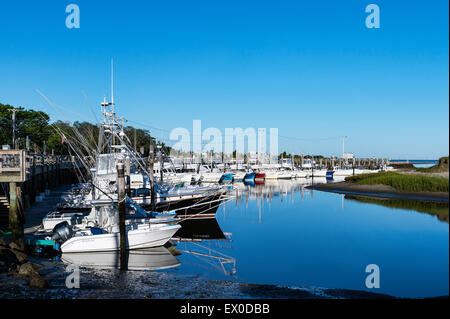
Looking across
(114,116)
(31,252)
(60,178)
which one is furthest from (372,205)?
(60,178)

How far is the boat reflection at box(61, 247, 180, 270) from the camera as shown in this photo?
21.6m

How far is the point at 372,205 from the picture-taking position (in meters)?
47.8

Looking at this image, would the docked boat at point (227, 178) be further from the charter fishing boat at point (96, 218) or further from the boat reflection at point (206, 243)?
the charter fishing boat at point (96, 218)

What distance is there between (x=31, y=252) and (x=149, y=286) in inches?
373

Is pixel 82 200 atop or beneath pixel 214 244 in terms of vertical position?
atop

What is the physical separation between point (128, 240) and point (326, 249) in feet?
41.4

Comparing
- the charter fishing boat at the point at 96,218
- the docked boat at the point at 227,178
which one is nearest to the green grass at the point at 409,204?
the charter fishing boat at the point at 96,218

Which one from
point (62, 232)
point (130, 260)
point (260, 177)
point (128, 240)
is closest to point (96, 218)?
point (62, 232)

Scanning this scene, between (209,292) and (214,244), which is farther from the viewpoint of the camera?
(214,244)

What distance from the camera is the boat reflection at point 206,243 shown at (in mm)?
22830

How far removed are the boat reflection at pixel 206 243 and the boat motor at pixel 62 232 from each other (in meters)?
6.79
